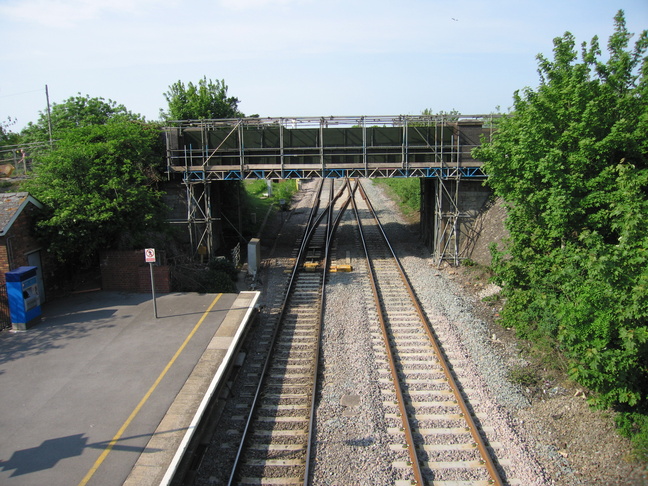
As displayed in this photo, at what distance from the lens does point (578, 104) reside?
478 inches

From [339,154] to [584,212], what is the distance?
38.9 ft

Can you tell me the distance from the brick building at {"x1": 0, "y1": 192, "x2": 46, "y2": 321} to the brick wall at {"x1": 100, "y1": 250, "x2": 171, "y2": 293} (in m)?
1.88

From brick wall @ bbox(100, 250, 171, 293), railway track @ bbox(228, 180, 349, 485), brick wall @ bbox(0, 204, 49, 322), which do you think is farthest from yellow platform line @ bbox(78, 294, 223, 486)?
brick wall @ bbox(0, 204, 49, 322)

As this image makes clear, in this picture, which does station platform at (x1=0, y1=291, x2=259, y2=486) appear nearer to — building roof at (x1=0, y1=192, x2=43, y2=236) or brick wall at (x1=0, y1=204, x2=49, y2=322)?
brick wall at (x1=0, y1=204, x2=49, y2=322)

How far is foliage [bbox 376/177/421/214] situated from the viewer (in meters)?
33.8

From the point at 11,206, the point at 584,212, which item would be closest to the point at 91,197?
the point at 11,206

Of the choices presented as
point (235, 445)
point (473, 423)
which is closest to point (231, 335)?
point (235, 445)

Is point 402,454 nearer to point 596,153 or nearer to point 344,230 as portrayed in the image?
point 596,153

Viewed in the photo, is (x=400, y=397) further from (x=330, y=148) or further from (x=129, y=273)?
(x=330, y=148)

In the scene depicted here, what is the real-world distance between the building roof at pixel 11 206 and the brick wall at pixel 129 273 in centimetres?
267

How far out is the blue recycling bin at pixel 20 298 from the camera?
492 inches

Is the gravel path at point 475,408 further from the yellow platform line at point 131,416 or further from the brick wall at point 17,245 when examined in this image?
the brick wall at point 17,245

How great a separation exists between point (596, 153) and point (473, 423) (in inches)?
296

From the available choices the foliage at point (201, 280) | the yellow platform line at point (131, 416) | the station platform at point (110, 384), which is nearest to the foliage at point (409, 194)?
the foliage at point (201, 280)
